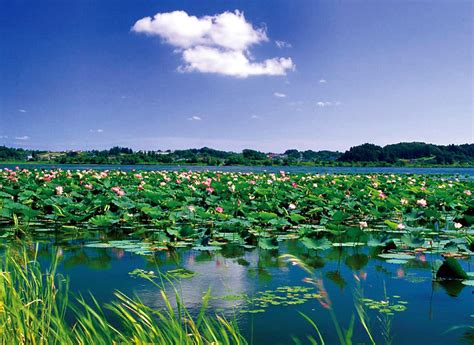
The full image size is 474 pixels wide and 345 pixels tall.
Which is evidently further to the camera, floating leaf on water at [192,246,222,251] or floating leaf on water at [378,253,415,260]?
floating leaf on water at [192,246,222,251]

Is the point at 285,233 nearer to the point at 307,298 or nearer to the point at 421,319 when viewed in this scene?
the point at 307,298

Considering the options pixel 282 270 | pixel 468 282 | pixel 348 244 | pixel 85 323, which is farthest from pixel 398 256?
pixel 85 323

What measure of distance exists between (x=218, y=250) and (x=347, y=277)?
6.30 ft

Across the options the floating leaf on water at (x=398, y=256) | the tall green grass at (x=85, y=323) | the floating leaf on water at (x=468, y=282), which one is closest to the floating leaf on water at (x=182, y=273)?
the tall green grass at (x=85, y=323)

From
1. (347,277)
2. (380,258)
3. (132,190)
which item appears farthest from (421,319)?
(132,190)

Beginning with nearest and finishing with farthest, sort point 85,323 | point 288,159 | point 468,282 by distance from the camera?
1. point 85,323
2. point 468,282
3. point 288,159

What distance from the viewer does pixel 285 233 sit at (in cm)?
746

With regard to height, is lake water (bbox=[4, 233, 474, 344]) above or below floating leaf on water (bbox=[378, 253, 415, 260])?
below

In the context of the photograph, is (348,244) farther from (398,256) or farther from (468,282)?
(468,282)

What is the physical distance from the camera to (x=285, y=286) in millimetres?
4301

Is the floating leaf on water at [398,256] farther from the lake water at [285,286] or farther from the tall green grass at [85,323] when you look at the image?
the tall green grass at [85,323]

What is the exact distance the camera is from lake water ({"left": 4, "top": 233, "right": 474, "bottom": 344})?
3.29m

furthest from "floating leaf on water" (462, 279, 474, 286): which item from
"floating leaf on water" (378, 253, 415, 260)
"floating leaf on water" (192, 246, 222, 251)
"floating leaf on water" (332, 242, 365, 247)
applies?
"floating leaf on water" (192, 246, 222, 251)

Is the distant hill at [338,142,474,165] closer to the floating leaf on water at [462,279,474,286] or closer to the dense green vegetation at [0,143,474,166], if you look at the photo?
the dense green vegetation at [0,143,474,166]
